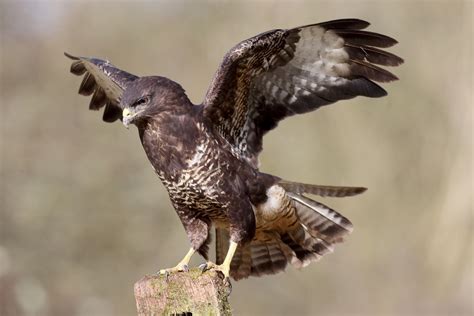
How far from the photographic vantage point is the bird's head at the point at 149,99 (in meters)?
6.14

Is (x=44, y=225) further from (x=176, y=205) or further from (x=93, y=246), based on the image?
(x=176, y=205)

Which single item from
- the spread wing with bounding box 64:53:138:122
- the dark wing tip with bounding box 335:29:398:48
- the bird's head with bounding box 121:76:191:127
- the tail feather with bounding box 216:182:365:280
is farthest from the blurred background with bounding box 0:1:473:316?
the dark wing tip with bounding box 335:29:398:48

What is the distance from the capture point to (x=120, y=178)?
13.3 metres

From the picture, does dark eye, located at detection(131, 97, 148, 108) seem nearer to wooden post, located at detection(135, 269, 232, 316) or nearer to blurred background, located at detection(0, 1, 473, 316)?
wooden post, located at detection(135, 269, 232, 316)

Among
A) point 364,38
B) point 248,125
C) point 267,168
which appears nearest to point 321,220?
point 248,125

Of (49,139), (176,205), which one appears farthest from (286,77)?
(49,139)

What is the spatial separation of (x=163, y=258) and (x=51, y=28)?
215 inches

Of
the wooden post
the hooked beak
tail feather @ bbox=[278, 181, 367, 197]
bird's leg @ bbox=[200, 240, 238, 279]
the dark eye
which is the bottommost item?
the wooden post

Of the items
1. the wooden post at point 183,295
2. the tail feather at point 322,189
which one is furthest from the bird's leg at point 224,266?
the tail feather at point 322,189

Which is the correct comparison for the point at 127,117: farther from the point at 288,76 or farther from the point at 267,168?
the point at 267,168

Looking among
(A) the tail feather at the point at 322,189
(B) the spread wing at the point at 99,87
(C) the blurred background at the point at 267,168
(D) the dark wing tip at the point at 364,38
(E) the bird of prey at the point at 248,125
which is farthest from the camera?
(C) the blurred background at the point at 267,168

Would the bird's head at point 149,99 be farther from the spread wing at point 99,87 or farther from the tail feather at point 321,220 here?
the tail feather at point 321,220

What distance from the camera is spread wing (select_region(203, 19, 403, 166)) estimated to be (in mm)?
6359

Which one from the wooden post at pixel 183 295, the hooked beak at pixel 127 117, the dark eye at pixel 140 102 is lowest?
the wooden post at pixel 183 295
